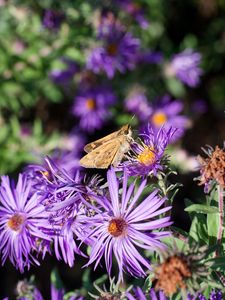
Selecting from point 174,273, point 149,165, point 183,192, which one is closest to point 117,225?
point 149,165

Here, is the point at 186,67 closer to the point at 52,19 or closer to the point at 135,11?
the point at 135,11

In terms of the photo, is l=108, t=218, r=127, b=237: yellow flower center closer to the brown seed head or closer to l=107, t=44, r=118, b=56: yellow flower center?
the brown seed head

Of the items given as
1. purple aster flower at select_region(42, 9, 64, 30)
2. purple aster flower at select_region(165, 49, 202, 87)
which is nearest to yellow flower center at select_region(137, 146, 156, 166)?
purple aster flower at select_region(42, 9, 64, 30)

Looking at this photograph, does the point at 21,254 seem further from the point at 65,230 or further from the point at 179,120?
the point at 179,120

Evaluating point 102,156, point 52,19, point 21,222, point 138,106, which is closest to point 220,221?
point 102,156

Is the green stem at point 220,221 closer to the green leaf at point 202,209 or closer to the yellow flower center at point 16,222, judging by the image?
the green leaf at point 202,209

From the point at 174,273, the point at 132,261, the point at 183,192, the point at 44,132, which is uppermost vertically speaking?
the point at 44,132
